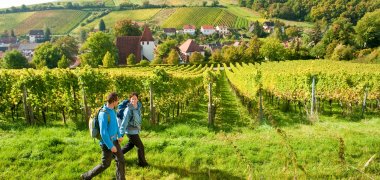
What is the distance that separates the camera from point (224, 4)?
167500 millimetres

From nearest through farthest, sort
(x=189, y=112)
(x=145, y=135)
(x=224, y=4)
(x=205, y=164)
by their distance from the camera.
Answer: (x=205, y=164)
(x=145, y=135)
(x=189, y=112)
(x=224, y=4)

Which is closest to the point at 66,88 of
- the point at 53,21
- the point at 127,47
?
the point at 127,47

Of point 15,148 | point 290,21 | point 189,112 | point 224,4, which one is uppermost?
point 224,4

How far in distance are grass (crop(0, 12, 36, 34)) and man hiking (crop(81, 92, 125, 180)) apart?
151m

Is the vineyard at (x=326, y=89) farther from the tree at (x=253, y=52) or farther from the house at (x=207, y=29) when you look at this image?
the house at (x=207, y=29)

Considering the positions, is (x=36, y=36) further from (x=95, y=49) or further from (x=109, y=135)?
(x=109, y=135)

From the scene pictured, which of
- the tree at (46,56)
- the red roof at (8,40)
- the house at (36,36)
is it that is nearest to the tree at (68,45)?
the tree at (46,56)

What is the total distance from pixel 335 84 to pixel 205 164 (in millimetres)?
13889

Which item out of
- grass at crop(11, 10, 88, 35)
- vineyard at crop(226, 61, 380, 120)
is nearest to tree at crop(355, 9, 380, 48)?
vineyard at crop(226, 61, 380, 120)

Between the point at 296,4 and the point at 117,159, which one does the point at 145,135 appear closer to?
the point at 117,159

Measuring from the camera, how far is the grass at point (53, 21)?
13250 cm

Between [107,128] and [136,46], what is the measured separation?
7115 cm

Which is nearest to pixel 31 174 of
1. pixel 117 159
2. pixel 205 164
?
pixel 117 159

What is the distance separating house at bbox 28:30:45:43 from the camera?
122125 millimetres
